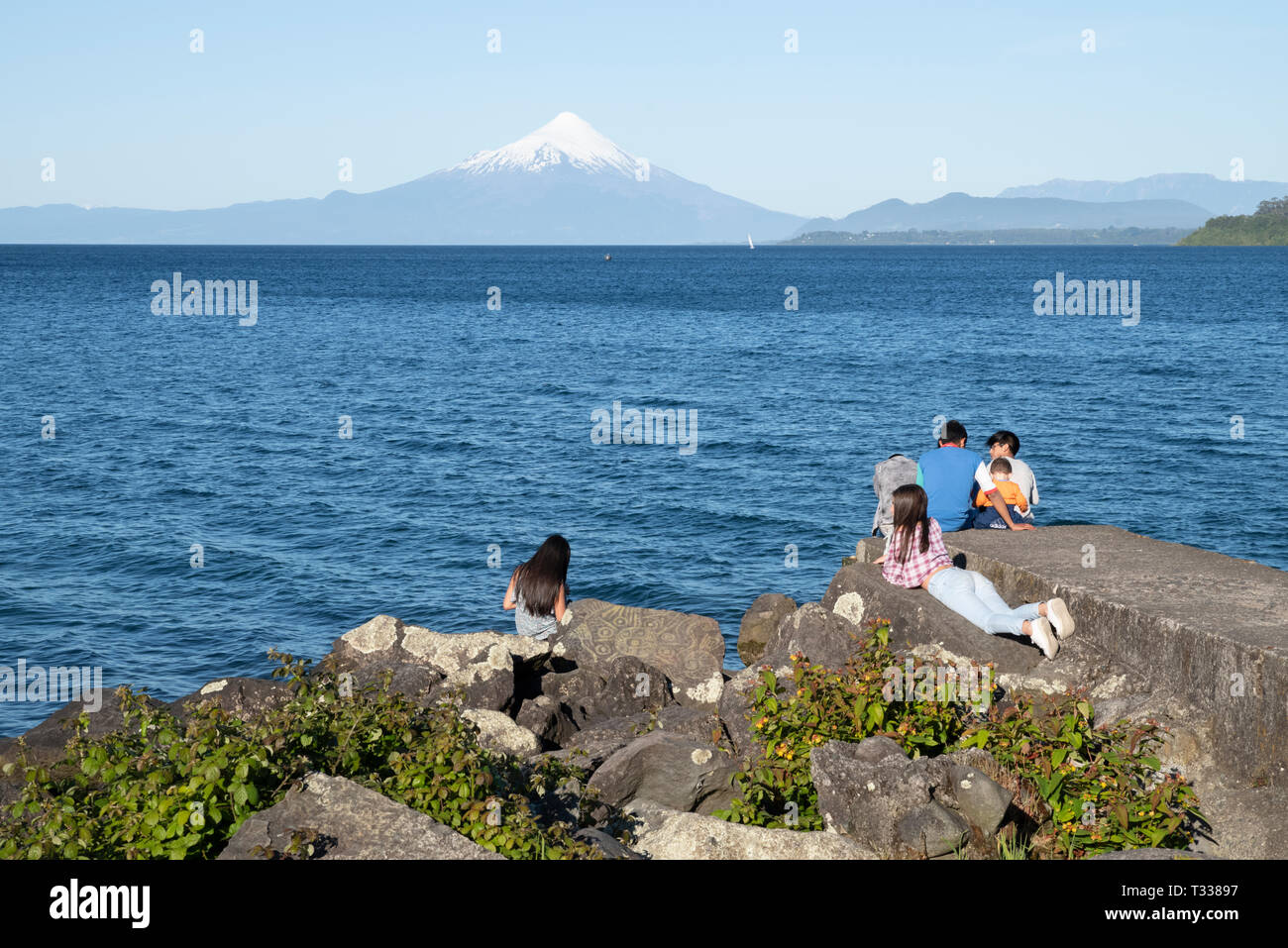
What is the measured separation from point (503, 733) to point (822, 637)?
2.87 m

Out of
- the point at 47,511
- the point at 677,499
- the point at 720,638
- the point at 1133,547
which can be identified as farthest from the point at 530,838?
the point at 47,511

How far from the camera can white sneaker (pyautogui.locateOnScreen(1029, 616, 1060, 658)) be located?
9078 millimetres

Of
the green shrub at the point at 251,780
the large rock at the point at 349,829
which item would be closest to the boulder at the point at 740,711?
the green shrub at the point at 251,780

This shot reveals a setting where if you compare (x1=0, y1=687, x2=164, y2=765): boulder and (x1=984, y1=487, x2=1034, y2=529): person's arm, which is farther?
(x1=984, y1=487, x2=1034, y2=529): person's arm

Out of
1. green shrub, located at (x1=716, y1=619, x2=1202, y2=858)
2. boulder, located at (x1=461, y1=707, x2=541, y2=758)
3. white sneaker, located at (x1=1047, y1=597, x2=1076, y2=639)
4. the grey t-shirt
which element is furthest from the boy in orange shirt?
boulder, located at (x1=461, y1=707, x2=541, y2=758)

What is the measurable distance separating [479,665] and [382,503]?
17836mm

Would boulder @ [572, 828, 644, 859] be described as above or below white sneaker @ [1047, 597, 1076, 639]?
below

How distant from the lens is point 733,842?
652 cm

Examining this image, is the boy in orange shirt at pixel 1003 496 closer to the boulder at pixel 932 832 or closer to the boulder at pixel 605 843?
the boulder at pixel 932 832

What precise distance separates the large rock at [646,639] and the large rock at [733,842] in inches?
252

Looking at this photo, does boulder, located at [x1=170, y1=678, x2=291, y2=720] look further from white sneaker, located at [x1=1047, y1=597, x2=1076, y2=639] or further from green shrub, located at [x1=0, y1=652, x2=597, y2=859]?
white sneaker, located at [x1=1047, y1=597, x2=1076, y2=639]

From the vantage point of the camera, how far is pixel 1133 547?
1102 cm

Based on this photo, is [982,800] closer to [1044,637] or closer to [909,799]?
[909,799]

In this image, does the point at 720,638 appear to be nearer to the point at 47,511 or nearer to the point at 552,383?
the point at 47,511
